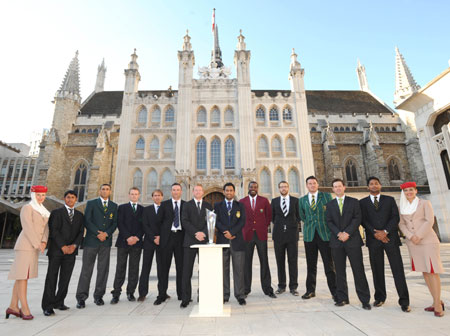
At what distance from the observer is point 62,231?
409 centimetres

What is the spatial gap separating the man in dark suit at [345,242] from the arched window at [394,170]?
86.7 feet

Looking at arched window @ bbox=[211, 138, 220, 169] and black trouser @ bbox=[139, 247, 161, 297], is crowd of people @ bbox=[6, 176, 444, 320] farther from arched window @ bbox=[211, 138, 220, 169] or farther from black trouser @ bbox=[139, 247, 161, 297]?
arched window @ bbox=[211, 138, 220, 169]

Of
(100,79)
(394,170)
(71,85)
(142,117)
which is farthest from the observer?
(100,79)

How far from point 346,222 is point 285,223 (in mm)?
1184

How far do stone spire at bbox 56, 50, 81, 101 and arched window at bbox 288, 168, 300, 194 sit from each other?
24.2 meters

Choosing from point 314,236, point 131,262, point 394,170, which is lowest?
point 131,262

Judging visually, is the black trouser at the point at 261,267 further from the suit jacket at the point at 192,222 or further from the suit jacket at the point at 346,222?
the suit jacket at the point at 346,222

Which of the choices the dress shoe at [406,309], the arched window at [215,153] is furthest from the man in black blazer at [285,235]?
the arched window at [215,153]

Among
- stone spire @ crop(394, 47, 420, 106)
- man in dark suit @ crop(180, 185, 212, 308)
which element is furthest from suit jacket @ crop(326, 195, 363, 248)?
stone spire @ crop(394, 47, 420, 106)

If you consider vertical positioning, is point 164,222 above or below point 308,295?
above

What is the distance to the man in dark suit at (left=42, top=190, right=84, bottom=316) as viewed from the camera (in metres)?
3.93

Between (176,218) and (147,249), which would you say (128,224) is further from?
(176,218)

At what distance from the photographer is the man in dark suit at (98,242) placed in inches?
169

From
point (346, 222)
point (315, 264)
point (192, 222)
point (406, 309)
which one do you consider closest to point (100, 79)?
point (192, 222)
